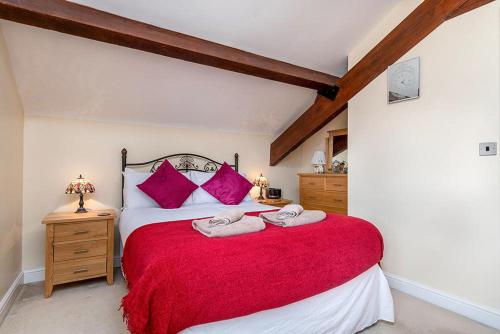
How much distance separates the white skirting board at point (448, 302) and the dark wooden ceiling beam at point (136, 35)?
243 cm

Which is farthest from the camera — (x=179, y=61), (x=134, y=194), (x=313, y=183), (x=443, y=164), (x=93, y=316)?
(x=313, y=183)

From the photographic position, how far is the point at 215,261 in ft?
4.42

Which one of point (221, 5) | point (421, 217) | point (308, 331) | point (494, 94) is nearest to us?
point (308, 331)

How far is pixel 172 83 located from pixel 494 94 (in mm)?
3082

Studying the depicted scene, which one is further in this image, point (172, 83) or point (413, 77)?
point (172, 83)

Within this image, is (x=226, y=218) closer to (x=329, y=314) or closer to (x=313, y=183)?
(x=329, y=314)

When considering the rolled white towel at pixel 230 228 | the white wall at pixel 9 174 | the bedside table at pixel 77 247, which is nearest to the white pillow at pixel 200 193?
the bedside table at pixel 77 247

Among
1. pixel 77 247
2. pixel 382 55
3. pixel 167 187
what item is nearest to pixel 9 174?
pixel 77 247

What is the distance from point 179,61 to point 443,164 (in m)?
2.84

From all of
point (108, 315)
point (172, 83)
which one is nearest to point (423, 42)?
point (172, 83)

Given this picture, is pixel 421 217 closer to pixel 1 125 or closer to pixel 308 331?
pixel 308 331

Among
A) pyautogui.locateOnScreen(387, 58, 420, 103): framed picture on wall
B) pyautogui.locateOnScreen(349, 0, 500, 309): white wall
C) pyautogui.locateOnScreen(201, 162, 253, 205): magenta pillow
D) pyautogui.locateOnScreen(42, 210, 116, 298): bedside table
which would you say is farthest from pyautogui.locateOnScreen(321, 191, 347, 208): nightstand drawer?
pyautogui.locateOnScreen(42, 210, 116, 298): bedside table

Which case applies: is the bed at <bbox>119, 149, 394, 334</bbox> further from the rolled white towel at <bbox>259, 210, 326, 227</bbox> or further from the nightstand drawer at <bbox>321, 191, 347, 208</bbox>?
the nightstand drawer at <bbox>321, 191, 347, 208</bbox>

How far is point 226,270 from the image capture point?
133 cm
